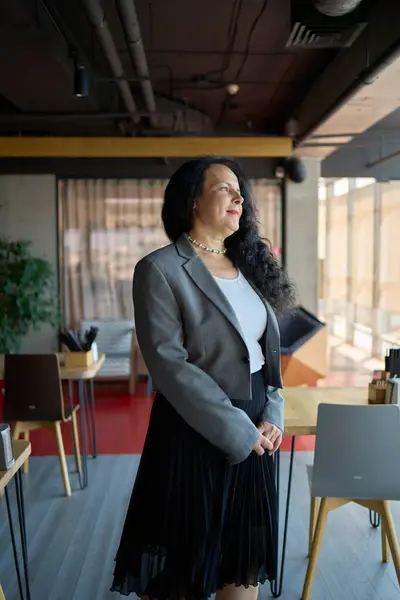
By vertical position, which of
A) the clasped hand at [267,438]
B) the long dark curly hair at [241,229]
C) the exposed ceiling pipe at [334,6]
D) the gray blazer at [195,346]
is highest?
the exposed ceiling pipe at [334,6]

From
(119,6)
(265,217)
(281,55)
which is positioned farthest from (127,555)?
(265,217)

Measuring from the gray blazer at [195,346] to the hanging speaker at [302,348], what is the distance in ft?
7.63

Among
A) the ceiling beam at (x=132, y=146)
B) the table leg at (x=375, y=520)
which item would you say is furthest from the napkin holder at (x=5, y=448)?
the ceiling beam at (x=132, y=146)

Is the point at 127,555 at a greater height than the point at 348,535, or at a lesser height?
greater

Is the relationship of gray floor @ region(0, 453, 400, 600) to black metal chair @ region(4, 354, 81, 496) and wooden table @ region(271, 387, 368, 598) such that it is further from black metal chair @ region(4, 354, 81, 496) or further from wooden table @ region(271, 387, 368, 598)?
black metal chair @ region(4, 354, 81, 496)

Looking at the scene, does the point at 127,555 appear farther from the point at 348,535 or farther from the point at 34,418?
the point at 34,418

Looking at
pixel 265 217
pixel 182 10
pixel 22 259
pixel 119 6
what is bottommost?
pixel 22 259

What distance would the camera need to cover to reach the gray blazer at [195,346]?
1.67 meters

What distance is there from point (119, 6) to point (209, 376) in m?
2.85

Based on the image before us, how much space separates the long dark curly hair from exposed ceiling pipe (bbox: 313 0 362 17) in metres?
2.18

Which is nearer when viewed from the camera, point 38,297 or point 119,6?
point 119,6

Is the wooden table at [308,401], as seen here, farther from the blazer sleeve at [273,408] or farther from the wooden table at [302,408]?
the blazer sleeve at [273,408]

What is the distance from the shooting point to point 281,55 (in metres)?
5.78

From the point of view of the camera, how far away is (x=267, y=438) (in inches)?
72.1
